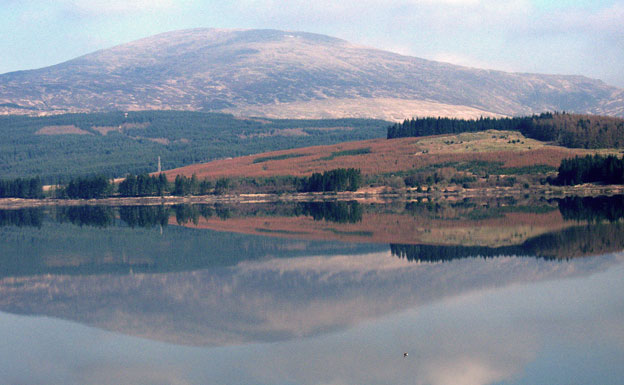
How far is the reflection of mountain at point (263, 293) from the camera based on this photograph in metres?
22.5

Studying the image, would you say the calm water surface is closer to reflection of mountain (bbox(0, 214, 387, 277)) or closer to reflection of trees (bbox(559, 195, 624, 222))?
reflection of mountain (bbox(0, 214, 387, 277))

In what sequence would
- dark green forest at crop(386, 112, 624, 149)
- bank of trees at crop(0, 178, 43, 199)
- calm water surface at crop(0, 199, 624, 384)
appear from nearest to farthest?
calm water surface at crop(0, 199, 624, 384) < dark green forest at crop(386, 112, 624, 149) < bank of trees at crop(0, 178, 43, 199)

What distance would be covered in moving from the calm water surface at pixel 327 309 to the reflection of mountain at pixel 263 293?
0.09 meters

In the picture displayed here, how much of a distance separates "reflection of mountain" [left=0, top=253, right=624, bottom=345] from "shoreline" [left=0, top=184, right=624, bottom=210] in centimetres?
5345

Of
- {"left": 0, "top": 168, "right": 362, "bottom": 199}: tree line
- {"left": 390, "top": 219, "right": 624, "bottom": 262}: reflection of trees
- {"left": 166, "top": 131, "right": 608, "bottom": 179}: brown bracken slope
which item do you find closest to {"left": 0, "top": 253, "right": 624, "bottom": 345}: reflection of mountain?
{"left": 390, "top": 219, "right": 624, "bottom": 262}: reflection of trees

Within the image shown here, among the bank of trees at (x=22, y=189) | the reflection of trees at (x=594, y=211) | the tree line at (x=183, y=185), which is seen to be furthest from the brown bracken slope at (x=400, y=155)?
the reflection of trees at (x=594, y=211)

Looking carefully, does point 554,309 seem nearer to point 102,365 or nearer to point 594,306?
point 594,306

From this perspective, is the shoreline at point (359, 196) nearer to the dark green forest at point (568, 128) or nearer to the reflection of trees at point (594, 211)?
the reflection of trees at point (594, 211)

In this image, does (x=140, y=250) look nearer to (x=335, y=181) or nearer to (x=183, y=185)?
(x=335, y=181)

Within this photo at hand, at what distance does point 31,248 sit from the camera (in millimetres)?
47062

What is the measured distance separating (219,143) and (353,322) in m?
179

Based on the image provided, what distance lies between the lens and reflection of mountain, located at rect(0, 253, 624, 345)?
73.7 ft

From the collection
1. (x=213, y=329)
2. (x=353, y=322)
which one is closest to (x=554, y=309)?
(x=353, y=322)

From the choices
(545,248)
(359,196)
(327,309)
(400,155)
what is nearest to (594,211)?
(545,248)
